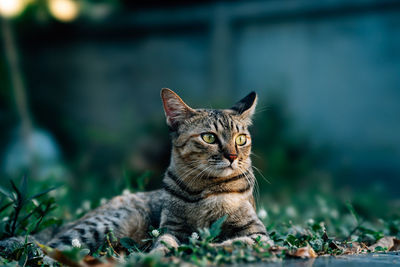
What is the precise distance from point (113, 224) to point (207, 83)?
17.8 ft

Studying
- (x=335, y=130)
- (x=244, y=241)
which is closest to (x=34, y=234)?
(x=244, y=241)

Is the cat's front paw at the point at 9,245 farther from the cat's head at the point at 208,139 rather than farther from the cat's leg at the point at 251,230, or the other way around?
the cat's leg at the point at 251,230

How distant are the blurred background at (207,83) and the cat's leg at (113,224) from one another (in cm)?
288

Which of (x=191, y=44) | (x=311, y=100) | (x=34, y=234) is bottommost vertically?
(x=34, y=234)

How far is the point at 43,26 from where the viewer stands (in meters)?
8.88

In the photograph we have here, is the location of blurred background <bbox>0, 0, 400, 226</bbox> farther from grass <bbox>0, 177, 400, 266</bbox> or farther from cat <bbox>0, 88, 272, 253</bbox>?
cat <bbox>0, 88, 272, 253</bbox>

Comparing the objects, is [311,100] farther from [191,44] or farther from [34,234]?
[34,234]

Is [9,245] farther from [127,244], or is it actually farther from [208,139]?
[208,139]

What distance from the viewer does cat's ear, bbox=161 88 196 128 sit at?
3.68m

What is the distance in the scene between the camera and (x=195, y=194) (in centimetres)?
337

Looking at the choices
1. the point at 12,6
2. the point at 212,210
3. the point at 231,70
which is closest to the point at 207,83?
the point at 231,70

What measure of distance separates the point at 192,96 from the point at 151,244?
4.97m

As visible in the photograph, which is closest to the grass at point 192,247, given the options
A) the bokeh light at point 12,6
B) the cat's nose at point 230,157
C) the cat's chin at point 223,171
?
the cat's chin at point 223,171

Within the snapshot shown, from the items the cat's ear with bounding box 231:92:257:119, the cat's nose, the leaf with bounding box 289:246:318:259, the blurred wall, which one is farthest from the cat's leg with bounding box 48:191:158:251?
the blurred wall
